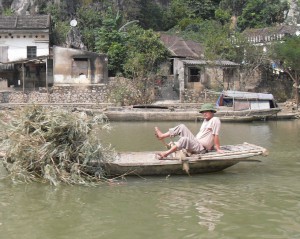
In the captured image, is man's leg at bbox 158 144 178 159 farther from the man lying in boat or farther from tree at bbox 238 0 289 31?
tree at bbox 238 0 289 31

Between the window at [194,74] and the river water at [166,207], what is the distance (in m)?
21.5

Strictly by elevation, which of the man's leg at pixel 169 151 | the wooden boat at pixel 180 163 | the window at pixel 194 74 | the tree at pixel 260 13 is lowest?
the wooden boat at pixel 180 163

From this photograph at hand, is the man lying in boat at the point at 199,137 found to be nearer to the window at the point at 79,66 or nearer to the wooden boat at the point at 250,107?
the wooden boat at the point at 250,107

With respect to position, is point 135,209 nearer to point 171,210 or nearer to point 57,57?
point 171,210

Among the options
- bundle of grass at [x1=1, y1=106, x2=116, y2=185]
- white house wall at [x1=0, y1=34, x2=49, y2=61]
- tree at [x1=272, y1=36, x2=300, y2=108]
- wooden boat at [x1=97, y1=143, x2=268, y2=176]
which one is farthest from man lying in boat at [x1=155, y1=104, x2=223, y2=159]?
white house wall at [x1=0, y1=34, x2=49, y2=61]

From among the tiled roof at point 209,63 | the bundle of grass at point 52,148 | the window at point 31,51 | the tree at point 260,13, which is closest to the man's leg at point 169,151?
the bundle of grass at point 52,148

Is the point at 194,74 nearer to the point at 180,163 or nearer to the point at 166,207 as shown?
the point at 180,163

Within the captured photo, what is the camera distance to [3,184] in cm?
919

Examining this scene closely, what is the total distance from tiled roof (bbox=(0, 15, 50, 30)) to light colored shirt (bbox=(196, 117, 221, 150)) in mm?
26564

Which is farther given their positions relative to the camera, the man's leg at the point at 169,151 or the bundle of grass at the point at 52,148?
the man's leg at the point at 169,151

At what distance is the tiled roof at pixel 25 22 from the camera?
33781 millimetres

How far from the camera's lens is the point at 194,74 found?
32.5 m

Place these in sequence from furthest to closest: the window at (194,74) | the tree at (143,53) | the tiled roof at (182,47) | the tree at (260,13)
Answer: the tree at (260,13) < the tiled roof at (182,47) < the window at (194,74) < the tree at (143,53)

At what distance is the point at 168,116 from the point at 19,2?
966 inches
